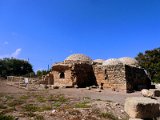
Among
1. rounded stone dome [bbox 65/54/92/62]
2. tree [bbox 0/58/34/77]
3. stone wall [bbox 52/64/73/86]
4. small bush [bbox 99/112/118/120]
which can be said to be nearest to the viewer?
small bush [bbox 99/112/118/120]

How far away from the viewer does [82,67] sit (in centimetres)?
2684

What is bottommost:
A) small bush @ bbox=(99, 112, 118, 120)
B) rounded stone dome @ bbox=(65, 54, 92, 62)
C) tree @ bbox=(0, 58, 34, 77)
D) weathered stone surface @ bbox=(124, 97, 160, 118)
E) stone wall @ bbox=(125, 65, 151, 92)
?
small bush @ bbox=(99, 112, 118, 120)

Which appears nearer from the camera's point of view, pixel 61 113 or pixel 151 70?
pixel 61 113

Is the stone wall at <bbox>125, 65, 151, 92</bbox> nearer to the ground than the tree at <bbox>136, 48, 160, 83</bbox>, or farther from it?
nearer to the ground

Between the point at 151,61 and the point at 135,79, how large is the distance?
61.6 ft

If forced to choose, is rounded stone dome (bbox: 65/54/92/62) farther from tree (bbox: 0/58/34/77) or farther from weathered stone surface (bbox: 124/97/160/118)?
tree (bbox: 0/58/34/77)

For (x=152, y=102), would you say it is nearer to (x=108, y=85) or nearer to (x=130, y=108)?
(x=130, y=108)

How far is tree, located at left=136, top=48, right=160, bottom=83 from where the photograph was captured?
41.5 meters

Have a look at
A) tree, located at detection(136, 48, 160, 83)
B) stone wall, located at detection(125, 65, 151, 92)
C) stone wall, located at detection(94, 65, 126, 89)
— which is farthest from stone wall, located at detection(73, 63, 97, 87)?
tree, located at detection(136, 48, 160, 83)

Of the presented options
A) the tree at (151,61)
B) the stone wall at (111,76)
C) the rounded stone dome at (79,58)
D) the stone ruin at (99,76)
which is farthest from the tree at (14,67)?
the stone wall at (111,76)

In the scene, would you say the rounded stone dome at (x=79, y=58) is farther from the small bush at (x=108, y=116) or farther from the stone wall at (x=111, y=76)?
the small bush at (x=108, y=116)

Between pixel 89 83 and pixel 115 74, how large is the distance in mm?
3399

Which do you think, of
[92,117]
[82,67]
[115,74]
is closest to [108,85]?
[115,74]

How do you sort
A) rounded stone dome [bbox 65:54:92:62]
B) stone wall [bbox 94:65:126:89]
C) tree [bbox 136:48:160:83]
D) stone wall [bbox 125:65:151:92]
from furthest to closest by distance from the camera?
tree [bbox 136:48:160:83]
rounded stone dome [bbox 65:54:92:62]
stone wall [bbox 125:65:151:92]
stone wall [bbox 94:65:126:89]
